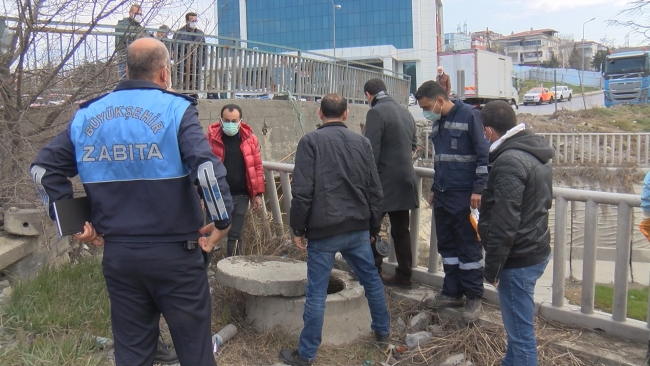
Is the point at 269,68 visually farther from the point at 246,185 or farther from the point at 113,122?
the point at 113,122

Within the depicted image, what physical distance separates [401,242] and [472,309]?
3.09 ft

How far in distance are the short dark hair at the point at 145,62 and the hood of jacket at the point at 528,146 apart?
2.03m

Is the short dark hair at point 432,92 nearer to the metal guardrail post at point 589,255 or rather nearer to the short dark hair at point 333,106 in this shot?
the short dark hair at point 333,106

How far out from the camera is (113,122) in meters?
2.73

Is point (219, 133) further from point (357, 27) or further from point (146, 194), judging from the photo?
point (357, 27)

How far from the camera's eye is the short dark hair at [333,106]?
407 centimetres

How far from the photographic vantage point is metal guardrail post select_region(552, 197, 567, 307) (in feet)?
14.0

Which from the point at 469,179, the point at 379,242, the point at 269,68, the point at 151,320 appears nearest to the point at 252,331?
the point at 379,242

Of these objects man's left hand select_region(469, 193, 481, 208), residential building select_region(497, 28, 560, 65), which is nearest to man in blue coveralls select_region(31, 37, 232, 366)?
man's left hand select_region(469, 193, 481, 208)

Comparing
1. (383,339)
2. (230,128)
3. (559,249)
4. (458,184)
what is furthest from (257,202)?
(559,249)

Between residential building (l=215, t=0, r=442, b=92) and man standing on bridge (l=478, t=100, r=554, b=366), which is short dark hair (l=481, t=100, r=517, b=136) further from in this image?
residential building (l=215, t=0, r=442, b=92)

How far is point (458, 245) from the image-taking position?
454cm

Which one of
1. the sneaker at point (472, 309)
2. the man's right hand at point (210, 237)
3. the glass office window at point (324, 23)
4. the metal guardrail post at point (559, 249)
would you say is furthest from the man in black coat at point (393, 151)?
the glass office window at point (324, 23)

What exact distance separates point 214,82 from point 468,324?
23.7 ft
